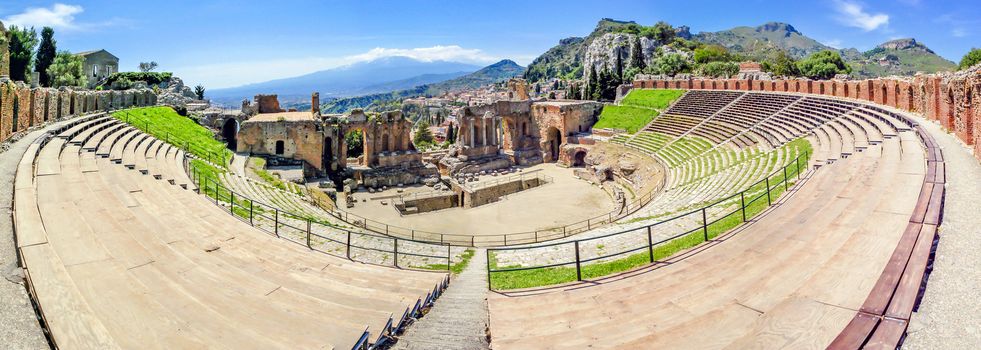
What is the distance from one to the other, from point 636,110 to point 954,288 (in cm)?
4530

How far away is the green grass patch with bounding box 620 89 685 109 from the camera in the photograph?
49.5 metres

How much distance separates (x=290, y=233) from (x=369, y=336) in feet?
28.7

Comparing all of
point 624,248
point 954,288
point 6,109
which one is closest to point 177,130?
point 6,109

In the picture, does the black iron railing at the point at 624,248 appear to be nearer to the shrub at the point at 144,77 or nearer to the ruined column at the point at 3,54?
the ruined column at the point at 3,54

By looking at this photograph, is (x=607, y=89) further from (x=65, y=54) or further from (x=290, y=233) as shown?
(x=65, y=54)

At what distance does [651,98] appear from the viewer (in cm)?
5194

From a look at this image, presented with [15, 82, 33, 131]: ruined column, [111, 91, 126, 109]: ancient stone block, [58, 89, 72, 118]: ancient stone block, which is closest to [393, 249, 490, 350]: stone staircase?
[15, 82, 33, 131]: ruined column

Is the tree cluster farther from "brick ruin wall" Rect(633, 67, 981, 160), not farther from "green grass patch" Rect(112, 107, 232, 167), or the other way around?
"brick ruin wall" Rect(633, 67, 981, 160)

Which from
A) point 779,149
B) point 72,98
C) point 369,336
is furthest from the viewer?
point 72,98

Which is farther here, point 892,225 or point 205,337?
point 892,225

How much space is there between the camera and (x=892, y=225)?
27.6 ft

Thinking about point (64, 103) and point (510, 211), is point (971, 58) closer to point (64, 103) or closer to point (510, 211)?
point (510, 211)

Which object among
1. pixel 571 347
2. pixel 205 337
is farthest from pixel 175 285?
pixel 571 347

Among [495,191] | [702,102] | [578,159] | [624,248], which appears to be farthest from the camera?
[578,159]
